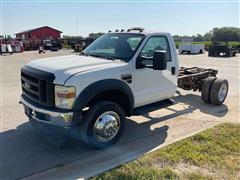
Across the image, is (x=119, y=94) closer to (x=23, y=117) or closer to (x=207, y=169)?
(x=207, y=169)

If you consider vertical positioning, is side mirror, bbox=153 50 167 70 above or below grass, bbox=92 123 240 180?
above

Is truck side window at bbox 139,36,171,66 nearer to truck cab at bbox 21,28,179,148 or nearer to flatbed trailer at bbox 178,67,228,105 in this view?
truck cab at bbox 21,28,179,148

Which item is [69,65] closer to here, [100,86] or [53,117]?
[100,86]

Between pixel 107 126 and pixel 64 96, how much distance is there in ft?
3.15

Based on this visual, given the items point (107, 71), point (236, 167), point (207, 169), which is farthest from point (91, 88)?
point (236, 167)

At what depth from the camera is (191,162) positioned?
13.4 feet

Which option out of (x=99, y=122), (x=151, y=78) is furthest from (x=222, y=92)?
(x=99, y=122)

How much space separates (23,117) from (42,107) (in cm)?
220

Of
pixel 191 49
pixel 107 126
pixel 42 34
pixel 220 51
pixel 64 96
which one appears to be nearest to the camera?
pixel 64 96

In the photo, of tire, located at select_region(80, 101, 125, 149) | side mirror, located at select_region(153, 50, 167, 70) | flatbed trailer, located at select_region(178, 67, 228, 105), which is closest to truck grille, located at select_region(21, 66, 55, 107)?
tire, located at select_region(80, 101, 125, 149)

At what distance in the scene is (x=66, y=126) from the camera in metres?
4.11

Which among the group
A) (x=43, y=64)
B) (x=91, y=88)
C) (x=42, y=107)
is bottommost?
(x=42, y=107)

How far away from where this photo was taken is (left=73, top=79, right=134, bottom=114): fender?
4.10 metres

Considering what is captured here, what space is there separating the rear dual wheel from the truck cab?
6.72ft
